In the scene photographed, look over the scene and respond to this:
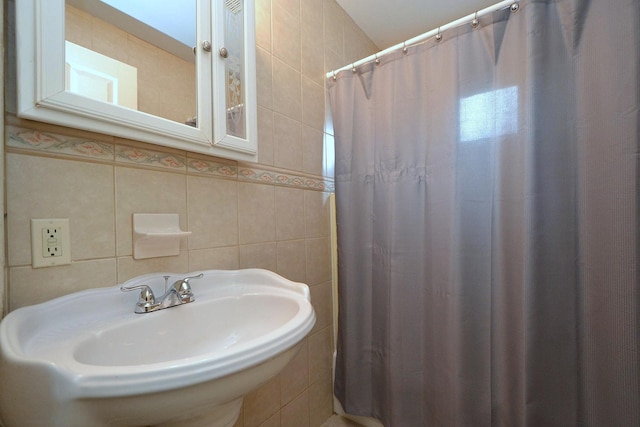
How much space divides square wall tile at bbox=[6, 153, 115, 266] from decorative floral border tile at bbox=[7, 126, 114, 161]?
0.07ft

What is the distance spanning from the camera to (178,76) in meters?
0.79

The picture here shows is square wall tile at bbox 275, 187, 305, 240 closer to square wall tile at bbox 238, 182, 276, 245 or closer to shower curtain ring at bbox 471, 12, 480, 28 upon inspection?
square wall tile at bbox 238, 182, 276, 245

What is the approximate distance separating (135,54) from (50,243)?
21.6 inches

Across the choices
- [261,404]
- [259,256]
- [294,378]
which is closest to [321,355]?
[294,378]

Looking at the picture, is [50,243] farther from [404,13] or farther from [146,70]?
[404,13]

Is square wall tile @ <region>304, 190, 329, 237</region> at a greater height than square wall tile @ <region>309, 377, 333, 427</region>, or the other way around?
square wall tile @ <region>304, 190, 329, 237</region>

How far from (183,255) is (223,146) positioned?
1.21 ft

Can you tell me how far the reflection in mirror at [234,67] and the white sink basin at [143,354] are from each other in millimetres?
521

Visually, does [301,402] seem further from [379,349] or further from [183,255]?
[183,255]

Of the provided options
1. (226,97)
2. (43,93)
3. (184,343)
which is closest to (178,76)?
(226,97)

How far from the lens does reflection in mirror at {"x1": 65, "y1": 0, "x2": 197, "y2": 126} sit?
0.62 meters

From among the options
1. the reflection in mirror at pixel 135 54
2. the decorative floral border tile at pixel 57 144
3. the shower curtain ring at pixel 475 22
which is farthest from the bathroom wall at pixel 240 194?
the shower curtain ring at pixel 475 22

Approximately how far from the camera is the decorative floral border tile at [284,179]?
3.23ft

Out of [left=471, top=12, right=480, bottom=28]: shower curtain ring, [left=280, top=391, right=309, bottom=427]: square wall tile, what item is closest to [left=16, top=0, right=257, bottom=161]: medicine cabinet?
[left=471, top=12, right=480, bottom=28]: shower curtain ring
